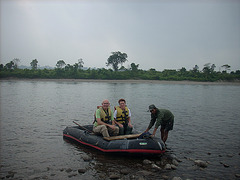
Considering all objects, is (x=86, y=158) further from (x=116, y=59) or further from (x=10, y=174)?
(x=116, y=59)

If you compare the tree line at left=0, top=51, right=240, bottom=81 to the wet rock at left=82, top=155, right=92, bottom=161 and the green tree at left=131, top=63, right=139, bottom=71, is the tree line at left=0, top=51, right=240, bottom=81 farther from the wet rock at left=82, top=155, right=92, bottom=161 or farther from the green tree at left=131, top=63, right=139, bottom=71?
the wet rock at left=82, top=155, right=92, bottom=161

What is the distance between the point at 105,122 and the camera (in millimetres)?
9023

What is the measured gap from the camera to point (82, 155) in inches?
344

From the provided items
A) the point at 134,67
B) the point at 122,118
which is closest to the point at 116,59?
the point at 134,67

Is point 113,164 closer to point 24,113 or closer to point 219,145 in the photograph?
point 219,145

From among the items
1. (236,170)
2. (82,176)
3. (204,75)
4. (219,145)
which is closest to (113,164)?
(82,176)

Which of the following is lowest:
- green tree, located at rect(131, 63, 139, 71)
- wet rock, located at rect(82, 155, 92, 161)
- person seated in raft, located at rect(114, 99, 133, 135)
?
wet rock, located at rect(82, 155, 92, 161)

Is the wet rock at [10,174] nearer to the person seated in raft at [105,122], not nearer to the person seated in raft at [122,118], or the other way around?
the person seated in raft at [105,122]

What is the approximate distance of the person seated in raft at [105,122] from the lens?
28.9ft

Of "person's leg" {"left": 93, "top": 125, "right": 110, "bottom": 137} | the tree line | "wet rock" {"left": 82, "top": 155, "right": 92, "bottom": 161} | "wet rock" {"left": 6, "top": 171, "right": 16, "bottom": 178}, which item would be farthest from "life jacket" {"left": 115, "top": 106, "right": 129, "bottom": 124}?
the tree line

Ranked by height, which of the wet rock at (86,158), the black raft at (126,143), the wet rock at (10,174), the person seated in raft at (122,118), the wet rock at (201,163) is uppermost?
the person seated in raft at (122,118)

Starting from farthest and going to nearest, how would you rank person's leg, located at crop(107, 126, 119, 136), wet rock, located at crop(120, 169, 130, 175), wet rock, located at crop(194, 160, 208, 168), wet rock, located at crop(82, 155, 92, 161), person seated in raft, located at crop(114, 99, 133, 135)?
1. person seated in raft, located at crop(114, 99, 133, 135)
2. person's leg, located at crop(107, 126, 119, 136)
3. wet rock, located at crop(82, 155, 92, 161)
4. wet rock, located at crop(194, 160, 208, 168)
5. wet rock, located at crop(120, 169, 130, 175)

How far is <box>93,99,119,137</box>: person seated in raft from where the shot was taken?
881 centimetres

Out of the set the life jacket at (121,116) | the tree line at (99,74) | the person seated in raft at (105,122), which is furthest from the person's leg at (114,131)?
the tree line at (99,74)
